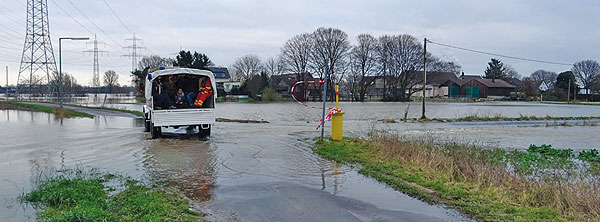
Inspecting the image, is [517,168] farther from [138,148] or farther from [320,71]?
[320,71]

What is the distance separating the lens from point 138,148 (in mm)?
13539

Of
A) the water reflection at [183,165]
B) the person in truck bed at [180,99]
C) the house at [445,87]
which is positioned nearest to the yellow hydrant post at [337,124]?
the water reflection at [183,165]

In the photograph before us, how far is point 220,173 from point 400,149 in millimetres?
4887

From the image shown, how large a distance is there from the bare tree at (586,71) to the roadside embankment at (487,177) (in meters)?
122

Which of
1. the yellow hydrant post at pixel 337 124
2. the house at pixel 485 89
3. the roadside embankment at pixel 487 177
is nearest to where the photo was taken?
the roadside embankment at pixel 487 177

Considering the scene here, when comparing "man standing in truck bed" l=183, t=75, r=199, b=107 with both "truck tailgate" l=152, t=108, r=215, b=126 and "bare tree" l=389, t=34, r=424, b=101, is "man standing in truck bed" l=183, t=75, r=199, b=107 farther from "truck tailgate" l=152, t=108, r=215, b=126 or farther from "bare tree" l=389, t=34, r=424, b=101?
"bare tree" l=389, t=34, r=424, b=101

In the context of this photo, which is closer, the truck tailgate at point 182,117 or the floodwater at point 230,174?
the floodwater at point 230,174

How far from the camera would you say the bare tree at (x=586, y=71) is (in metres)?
116

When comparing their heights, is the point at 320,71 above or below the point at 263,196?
above

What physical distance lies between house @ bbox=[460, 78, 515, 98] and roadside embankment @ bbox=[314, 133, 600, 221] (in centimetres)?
9658

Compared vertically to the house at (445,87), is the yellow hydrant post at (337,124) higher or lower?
lower

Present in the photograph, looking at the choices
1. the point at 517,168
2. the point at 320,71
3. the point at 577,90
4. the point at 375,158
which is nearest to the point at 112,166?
the point at 375,158

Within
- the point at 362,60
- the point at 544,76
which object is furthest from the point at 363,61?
the point at 544,76

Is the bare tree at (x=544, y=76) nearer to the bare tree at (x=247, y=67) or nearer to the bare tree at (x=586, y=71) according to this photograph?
the bare tree at (x=586, y=71)
